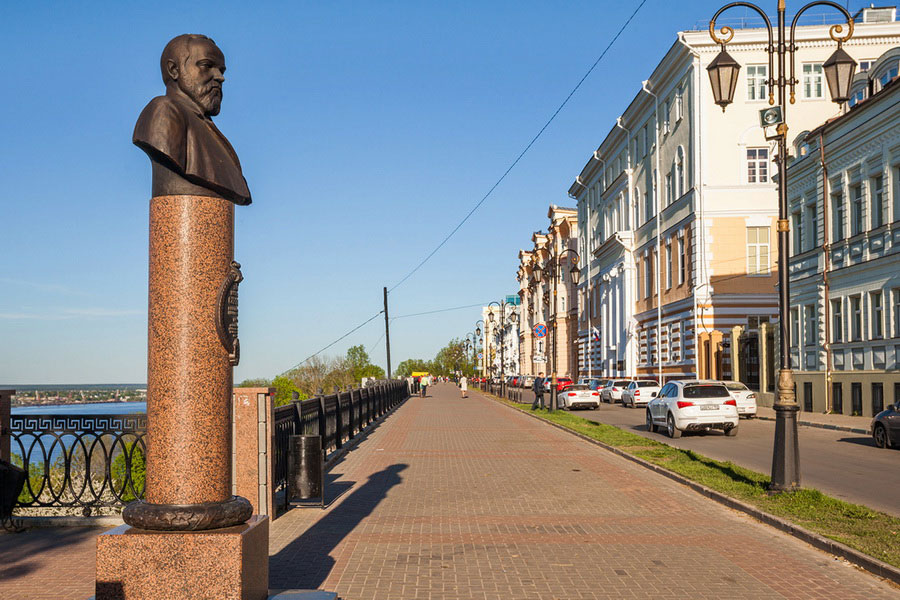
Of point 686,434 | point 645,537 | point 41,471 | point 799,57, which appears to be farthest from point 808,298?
point 41,471

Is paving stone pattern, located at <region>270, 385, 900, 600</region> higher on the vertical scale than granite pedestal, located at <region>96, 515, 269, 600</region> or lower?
lower

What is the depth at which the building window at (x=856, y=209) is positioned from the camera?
1234 inches

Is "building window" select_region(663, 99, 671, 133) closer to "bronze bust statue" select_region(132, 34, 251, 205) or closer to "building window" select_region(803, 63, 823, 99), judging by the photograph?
"building window" select_region(803, 63, 823, 99)

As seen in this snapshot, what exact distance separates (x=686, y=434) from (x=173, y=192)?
21829 millimetres

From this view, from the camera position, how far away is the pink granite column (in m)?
5.21

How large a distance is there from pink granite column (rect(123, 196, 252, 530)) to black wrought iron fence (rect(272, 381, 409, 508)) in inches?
205

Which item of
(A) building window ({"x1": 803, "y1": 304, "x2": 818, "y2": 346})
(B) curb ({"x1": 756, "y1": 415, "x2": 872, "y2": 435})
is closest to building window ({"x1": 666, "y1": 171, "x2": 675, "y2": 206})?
(A) building window ({"x1": 803, "y1": 304, "x2": 818, "y2": 346})

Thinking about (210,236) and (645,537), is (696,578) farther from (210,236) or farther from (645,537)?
(210,236)

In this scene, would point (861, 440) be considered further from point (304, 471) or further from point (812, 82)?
point (812, 82)

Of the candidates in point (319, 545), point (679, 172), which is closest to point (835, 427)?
point (319, 545)

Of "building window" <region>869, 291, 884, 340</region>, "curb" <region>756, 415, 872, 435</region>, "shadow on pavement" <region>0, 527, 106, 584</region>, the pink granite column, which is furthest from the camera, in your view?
"building window" <region>869, 291, 884, 340</region>

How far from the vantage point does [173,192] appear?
18.0 ft

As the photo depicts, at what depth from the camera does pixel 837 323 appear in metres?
32.9

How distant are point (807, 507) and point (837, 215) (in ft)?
83.3
